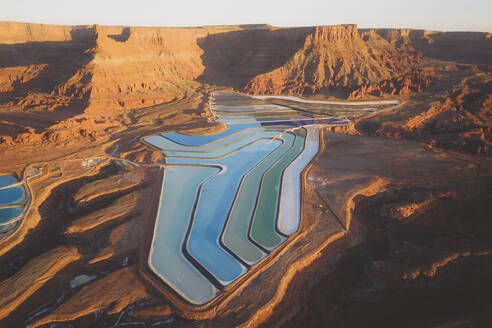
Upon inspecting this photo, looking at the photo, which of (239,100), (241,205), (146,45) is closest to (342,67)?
(239,100)

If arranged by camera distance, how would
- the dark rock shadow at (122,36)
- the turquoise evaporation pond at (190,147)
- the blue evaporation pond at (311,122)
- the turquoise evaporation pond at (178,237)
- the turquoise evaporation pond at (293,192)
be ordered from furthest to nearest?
the dark rock shadow at (122,36), the blue evaporation pond at (311,122), the turquoise evaporation pond at (190,147), the turquoise evaporation pond at (293,192), the turquoise evaporation pond at (178,237)

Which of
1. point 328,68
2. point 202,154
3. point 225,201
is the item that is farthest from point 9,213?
point 328,68

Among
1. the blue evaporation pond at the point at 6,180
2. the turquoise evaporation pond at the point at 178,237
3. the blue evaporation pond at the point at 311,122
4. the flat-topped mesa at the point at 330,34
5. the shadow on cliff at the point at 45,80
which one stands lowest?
the turquoise evaporation pond at the point at 178,237

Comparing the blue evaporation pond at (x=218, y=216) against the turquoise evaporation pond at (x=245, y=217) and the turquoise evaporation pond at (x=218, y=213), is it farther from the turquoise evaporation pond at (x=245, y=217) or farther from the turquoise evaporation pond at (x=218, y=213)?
the turquoise evaporation pond at (x=245, y=217)

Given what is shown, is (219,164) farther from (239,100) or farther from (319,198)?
(239,100)

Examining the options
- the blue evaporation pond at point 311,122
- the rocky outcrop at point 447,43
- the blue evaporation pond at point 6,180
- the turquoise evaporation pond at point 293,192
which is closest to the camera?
the turquoise evaporation pond at point 293,192

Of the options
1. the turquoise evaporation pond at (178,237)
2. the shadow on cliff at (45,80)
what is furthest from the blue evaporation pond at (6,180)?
the turquoise evaporation pond at (178,237)
